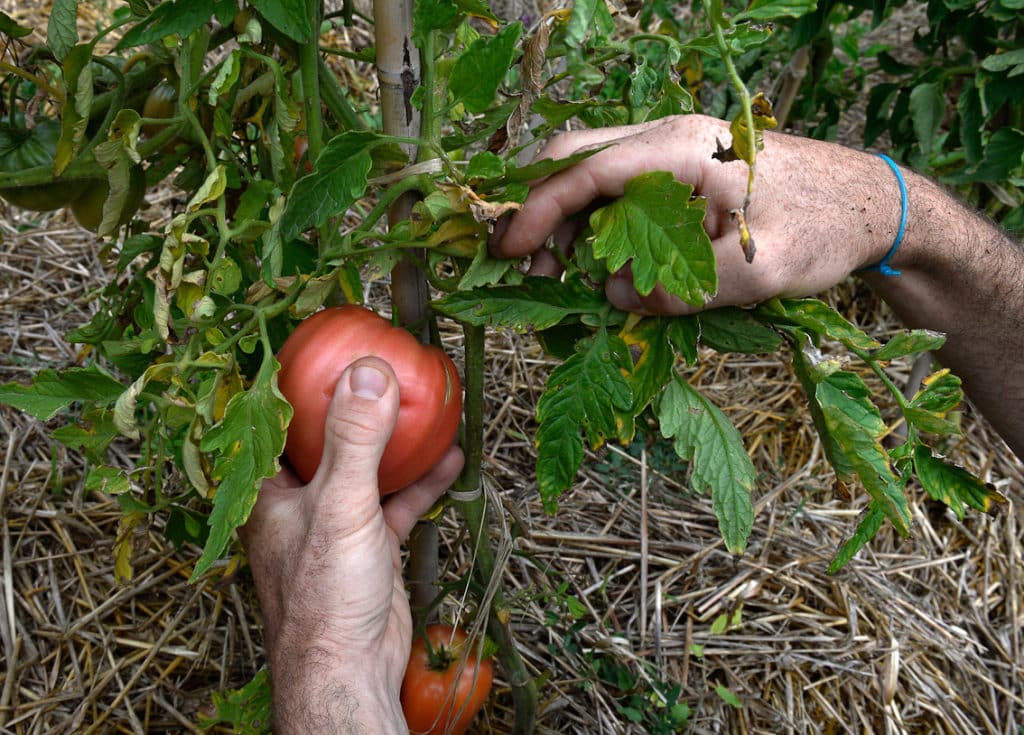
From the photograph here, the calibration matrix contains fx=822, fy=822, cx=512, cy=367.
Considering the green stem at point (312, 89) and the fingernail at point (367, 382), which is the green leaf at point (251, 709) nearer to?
the fingernail at point (367, 382)

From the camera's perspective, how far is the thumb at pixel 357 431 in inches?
27.0

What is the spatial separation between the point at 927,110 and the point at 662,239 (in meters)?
1.21

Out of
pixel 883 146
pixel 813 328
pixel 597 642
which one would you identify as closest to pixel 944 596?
pixel 597 642

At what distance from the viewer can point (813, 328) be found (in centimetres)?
65

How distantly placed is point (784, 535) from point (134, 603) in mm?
1138

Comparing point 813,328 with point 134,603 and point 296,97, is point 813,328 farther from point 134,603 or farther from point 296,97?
point 134,603

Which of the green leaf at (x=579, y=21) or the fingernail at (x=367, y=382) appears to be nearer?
the green leaf at (x=579, y=21)

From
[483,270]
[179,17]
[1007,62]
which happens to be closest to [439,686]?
[483,270]

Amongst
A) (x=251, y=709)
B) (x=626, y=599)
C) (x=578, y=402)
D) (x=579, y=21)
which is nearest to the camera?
(x=579, y=21)

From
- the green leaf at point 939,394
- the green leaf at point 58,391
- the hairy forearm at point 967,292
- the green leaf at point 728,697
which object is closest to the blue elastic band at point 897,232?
the hairy forearm at point 967,292

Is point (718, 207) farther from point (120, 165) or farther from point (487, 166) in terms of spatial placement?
point (120, 165)

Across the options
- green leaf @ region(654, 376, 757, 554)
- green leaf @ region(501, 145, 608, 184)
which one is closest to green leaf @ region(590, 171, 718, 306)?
green leaf @ region(501, 145, 608, 184)

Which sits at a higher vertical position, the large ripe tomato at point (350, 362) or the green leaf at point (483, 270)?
the green leaf at point (483, 270)

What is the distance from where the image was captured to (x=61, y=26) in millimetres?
697
